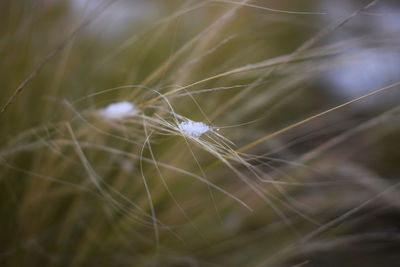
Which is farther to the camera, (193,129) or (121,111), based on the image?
(121,111)

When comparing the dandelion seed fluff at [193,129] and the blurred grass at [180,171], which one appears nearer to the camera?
the dandelion seed fluff at [193,129]

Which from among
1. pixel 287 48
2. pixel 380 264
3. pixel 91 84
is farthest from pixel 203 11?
pixel 380 264

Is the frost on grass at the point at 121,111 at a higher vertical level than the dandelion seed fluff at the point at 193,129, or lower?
higher

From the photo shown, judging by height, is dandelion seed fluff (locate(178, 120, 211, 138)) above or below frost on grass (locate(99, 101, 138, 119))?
below

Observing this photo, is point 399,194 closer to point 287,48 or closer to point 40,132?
point 287,48
